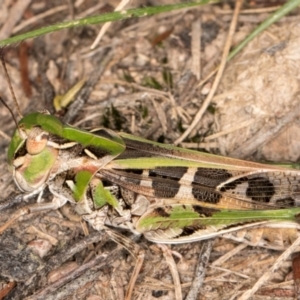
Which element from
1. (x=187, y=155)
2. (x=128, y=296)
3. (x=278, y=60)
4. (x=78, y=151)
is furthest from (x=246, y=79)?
(x=128, y=296)

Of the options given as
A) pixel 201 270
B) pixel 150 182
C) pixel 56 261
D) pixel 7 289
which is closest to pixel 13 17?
pixel 150 182

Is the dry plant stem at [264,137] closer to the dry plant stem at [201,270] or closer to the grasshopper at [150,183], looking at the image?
the grasshopper at [150,183]

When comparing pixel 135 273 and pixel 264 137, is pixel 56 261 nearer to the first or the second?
pixel 135 273

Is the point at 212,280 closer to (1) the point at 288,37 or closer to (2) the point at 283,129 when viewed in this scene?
(2) the point at 283,129

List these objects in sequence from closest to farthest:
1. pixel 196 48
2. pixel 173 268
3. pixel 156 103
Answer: pixel 173 268, pixel 156 103, pixel 196 48

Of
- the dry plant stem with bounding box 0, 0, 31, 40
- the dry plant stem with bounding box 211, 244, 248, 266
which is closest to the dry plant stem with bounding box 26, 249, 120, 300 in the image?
the dry plant stem with bounding box 211, 244, 248, 266


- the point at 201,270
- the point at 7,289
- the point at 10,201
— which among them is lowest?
the point at 201,270
